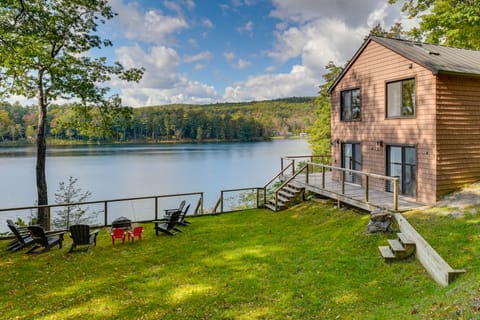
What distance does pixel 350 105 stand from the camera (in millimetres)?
13547

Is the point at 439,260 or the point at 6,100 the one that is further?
the point at 6,100

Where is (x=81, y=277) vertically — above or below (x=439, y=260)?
below

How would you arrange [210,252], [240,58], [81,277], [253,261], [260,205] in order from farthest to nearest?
[240,58] → [260,205] → [210,252] → [253,261] → [81,277]

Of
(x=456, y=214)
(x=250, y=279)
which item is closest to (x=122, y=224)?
(x=250, y=279)

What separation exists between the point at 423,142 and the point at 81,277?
1023 centimetres

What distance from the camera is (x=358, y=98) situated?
13.0m

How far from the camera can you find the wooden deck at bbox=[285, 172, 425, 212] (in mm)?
9617

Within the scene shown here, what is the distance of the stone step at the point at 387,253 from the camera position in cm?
625

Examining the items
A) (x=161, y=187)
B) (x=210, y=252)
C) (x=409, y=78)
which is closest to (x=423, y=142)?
(x=409, y=78)

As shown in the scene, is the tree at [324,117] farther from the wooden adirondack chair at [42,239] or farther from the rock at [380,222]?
the wooden adirondack chair at [42,239]

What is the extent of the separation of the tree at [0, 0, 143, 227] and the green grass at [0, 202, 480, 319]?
5.43 metres

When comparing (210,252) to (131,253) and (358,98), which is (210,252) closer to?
(131,253)

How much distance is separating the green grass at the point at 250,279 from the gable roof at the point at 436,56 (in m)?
4.52

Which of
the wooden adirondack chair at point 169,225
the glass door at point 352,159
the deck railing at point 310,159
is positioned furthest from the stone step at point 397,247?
the deck railing at point 310,159
